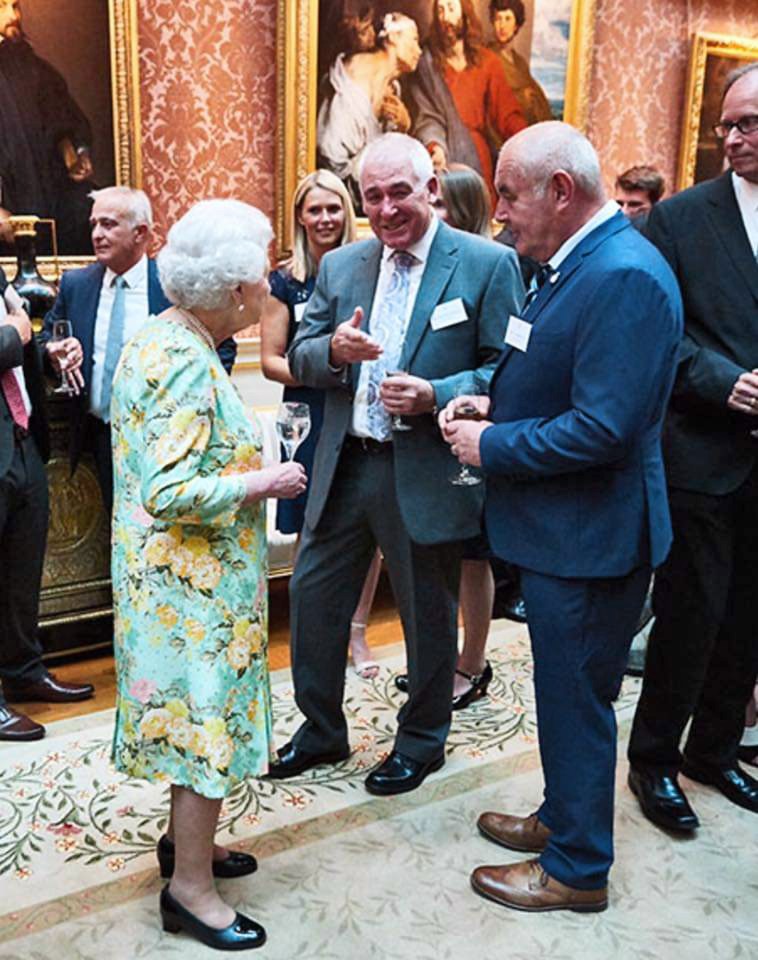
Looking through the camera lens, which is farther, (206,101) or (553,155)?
(206,101)

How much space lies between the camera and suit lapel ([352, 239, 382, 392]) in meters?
2.80

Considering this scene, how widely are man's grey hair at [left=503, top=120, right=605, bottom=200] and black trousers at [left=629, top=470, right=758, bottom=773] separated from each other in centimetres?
99

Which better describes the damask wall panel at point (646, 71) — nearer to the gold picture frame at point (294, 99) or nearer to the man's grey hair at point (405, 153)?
the gold picture frame at point (294, 99)

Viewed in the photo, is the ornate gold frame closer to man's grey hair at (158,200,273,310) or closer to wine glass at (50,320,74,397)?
wine glass at (50,320,74,397)

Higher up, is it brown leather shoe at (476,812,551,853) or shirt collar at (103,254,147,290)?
shirt collar at (103,254,147,290)

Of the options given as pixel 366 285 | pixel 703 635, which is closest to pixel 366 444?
pixel 366 285

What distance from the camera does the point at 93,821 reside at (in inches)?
110

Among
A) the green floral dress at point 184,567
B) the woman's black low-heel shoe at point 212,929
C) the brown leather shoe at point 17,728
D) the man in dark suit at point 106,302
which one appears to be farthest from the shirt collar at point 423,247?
the brown leather shoe at point 17,728

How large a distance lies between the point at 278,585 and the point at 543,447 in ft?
9.36

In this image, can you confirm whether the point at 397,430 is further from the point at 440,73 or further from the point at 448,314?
the point at 440,73

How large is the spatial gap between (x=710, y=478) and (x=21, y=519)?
2187 millimetres

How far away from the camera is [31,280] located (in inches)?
146

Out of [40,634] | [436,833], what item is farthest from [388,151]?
[40,634]

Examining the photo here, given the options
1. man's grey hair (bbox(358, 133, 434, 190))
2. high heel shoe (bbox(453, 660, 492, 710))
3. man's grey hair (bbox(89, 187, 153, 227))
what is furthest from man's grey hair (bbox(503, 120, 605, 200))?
high heel shoe (bbox(453, 660, 492, 710))
